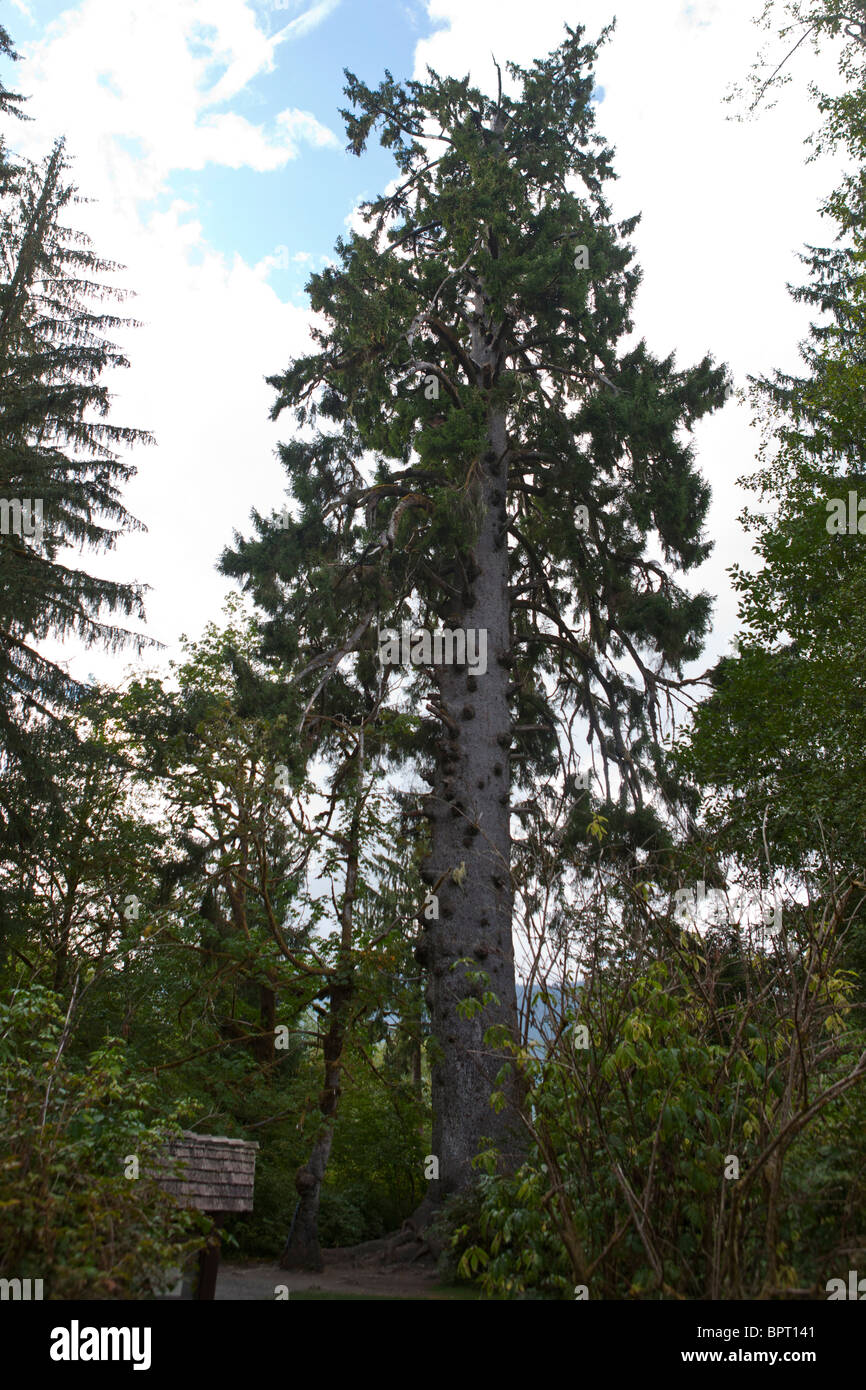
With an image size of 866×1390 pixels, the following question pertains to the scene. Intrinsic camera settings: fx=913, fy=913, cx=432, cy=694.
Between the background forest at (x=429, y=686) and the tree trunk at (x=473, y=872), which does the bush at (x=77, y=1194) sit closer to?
the background forest at (x=429, y=686)

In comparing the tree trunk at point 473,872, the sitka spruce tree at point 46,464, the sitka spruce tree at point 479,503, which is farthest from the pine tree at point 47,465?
the tree trunk at point 473,872

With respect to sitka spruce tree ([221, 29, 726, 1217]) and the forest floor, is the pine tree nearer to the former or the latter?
sitka spruce tree ([221, 29, 726, 1217])

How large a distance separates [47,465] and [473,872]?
7737 mm

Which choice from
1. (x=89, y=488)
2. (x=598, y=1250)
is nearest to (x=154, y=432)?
(x=89, y=488)

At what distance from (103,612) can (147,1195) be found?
385 inches

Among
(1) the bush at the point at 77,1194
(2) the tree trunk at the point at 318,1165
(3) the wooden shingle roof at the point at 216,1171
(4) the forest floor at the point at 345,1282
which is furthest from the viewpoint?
(2) the tree trunk at the point at 318,1165

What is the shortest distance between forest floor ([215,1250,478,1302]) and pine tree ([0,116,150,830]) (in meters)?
5.94

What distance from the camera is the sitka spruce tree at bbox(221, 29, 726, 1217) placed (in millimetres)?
10094

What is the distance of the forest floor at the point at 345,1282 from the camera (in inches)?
301

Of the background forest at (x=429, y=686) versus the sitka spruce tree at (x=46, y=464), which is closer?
the background forest at (x=429, y=686)

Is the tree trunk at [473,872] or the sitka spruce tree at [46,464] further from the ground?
the sitka spruce tree at [46,464]

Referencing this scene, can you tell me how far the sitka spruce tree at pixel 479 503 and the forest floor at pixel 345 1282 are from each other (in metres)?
0.83

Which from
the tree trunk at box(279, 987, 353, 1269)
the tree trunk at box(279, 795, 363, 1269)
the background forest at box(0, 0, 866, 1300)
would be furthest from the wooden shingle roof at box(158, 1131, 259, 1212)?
the tree trunk at box(279, 987, 353, 1269)

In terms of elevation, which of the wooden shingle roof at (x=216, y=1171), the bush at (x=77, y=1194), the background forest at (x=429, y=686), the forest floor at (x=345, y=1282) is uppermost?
the background forest at (x=429, y=686)
